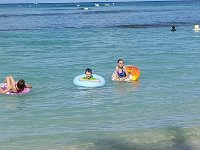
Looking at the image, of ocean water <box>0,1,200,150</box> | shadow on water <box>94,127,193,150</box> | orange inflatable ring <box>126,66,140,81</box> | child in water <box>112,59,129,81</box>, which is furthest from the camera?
orange inflatable ring <box>126,66,140,81</box>

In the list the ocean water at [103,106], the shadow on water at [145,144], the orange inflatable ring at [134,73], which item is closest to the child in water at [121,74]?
the orange inflatable ring at [134,73]

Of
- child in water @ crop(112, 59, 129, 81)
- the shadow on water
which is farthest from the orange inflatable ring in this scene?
the shadow on water

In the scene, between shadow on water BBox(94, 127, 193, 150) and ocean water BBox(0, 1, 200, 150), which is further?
ocean water BBox(0, 1, 200, 150)

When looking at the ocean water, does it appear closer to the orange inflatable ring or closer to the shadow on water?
the shadow on water

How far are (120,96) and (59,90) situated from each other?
186 centimetres

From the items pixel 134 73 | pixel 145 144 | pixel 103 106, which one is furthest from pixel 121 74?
pixel 145 144

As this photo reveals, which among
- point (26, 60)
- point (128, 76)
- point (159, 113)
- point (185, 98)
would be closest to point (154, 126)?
point (159, 113)

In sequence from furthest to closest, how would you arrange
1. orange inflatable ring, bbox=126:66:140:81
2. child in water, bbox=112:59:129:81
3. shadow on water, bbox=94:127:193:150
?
orange inflatable ring, bbox=126:66:140:81
child in water, bbox=112:59:129:81
shadow on water, bbox=94:127:193:150

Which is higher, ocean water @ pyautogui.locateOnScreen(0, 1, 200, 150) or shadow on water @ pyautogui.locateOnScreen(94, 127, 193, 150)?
ocean water @ pyautogui.locateOnScreen(0, 1, 200, 150)

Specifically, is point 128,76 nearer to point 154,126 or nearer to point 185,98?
point 185,98

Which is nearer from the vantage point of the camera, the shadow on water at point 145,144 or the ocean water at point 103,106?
the shadow on water at point 145,144

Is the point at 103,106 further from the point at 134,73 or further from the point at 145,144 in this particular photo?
the point at 134,73

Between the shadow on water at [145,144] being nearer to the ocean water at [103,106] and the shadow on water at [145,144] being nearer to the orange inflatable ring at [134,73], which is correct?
the ocean water at [103,106]

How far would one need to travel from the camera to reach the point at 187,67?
54.6ft
